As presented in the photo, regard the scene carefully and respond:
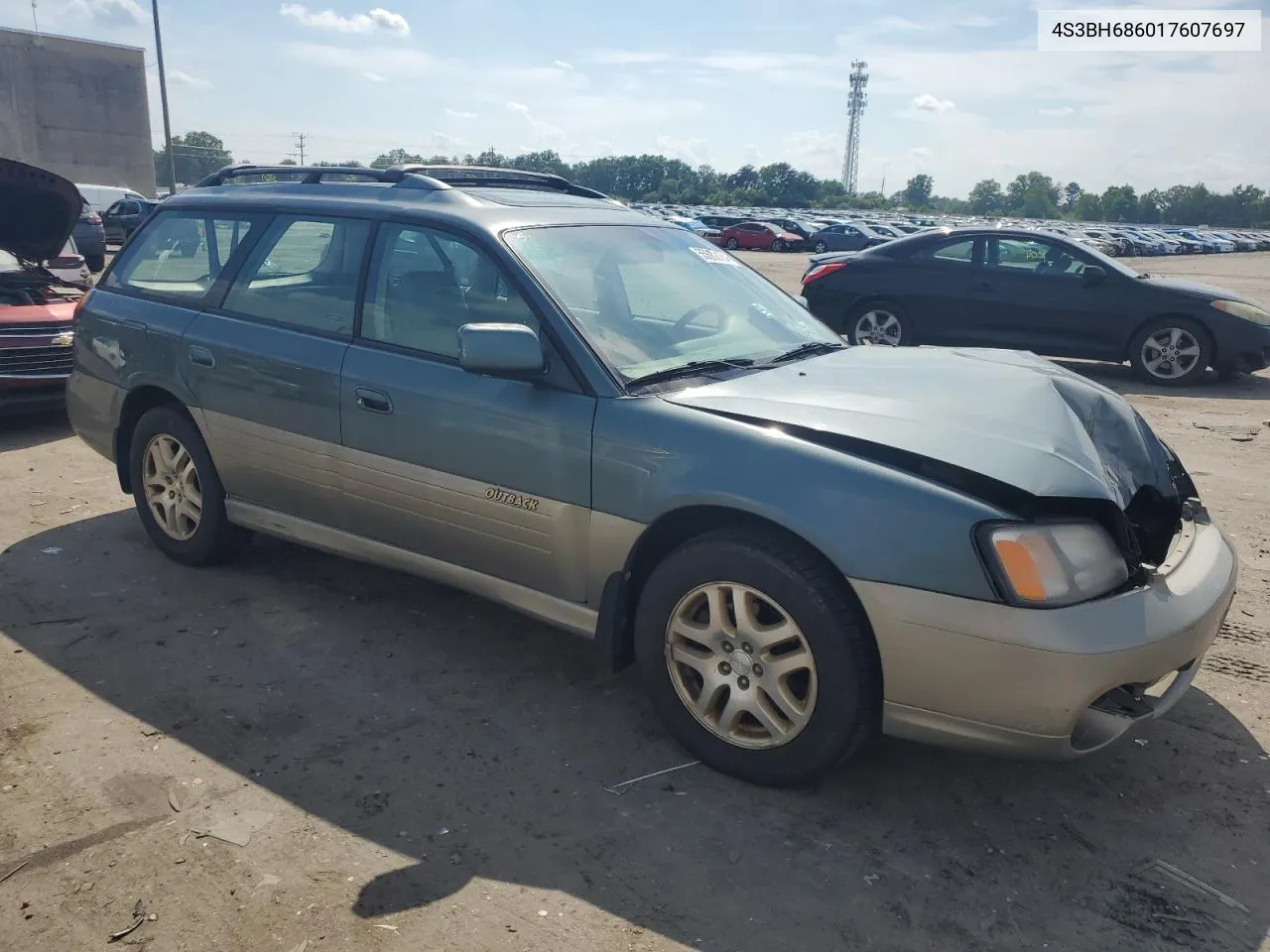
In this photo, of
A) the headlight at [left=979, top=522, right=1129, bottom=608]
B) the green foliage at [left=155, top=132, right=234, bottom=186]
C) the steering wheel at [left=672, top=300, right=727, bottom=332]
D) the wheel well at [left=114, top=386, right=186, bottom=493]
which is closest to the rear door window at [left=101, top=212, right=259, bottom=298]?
the wheel well at [left=114, top=386, right=186, bottom=493]

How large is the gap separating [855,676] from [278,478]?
100 inches

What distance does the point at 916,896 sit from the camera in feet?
8.40

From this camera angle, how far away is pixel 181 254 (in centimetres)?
468

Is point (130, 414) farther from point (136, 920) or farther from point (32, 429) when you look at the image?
point (32, 429)

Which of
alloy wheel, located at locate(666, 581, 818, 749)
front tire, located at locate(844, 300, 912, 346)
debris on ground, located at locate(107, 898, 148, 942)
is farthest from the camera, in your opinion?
front tire, located at locate(844, 300, 912, 346)

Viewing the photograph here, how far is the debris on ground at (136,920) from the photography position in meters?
2.40

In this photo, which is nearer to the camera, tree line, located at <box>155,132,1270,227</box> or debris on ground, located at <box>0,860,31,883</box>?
debris on ground, located at <box>0,860,31,883</box>

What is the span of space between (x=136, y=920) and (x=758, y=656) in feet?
5.68

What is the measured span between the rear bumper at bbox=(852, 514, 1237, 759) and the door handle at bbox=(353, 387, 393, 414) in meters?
1.87

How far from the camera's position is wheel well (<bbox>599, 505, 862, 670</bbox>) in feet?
9.84

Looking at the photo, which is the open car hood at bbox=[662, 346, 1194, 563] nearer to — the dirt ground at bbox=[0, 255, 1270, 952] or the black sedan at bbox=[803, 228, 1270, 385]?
the dirt ground at bbox=[0, 255, 1270, 952]

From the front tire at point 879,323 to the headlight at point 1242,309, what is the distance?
2.88 meters

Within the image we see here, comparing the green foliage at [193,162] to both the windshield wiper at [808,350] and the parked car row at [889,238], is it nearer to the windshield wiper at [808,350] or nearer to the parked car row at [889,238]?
the parked car row at [889,238]

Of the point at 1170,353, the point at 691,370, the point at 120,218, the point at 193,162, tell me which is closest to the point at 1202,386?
the point at 1170,353
